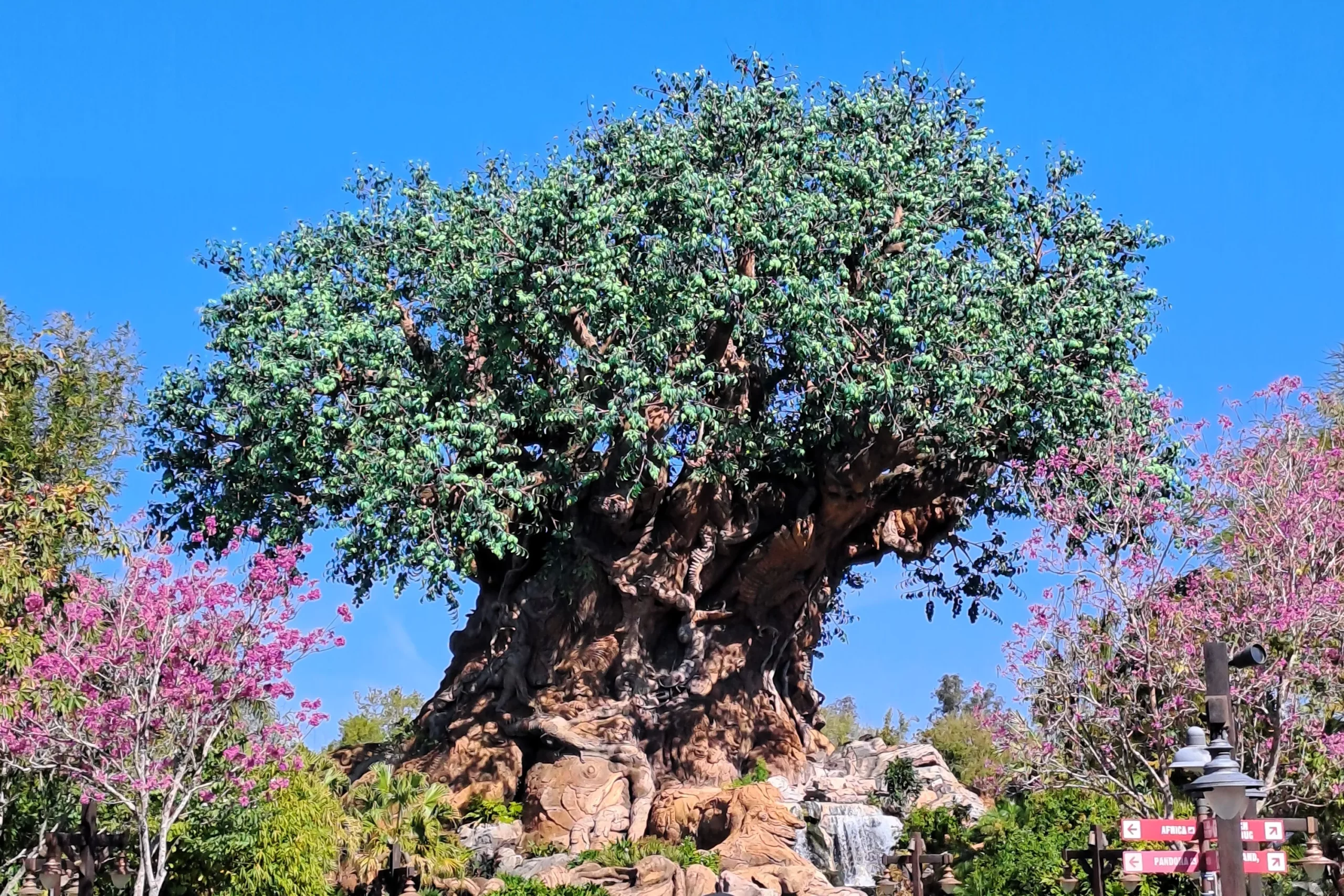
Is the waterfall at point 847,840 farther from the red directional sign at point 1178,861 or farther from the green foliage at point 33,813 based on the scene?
the red directional sign at point 1178,861

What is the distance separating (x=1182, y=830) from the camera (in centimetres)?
1470

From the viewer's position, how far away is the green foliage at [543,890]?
72.6 feet

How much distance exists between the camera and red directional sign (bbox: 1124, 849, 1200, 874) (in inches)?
575

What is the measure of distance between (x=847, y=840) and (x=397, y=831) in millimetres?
8603

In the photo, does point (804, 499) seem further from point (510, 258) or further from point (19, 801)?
point (19, 801)

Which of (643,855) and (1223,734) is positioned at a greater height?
(643,855)

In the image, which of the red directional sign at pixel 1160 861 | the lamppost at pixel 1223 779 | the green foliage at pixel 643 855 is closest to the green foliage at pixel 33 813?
the green foliage at pixel 643 855

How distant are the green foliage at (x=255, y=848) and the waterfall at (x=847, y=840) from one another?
367 inches

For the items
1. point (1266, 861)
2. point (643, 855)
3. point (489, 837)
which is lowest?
point (1266, 861)

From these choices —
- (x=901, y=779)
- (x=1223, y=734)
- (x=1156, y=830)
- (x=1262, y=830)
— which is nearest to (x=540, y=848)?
(x=901, y=779)

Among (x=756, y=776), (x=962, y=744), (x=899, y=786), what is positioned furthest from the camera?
(x=962, y=744)

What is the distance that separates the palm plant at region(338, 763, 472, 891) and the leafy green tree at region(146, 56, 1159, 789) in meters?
3.27

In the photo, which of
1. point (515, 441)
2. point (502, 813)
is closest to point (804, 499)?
point (515, 441)

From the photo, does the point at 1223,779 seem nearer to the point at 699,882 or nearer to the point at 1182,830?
the point at 1182,830
